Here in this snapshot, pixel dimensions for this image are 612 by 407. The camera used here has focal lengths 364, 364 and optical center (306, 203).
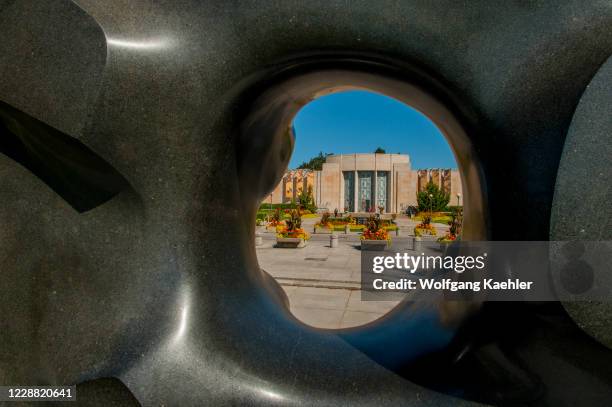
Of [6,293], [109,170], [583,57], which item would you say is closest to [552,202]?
[583,57]

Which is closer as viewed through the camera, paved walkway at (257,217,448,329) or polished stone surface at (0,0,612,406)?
polished stone surface at (0,0,612,406)

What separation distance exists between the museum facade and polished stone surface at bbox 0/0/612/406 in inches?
1460

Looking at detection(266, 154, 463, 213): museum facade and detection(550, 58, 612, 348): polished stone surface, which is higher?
detection(266, 154, 463, 213): museum facade

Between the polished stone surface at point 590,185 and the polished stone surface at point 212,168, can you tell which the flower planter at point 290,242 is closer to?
the polished stone surface at point 212,168

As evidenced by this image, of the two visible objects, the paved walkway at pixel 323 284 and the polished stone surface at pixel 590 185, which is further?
the paved walkway at pixel 323 284

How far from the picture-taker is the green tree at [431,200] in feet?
107

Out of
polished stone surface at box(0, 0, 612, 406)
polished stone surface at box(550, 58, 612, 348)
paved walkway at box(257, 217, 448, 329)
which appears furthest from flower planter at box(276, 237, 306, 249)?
polished stone surface at box(550, 58, 612, 348)

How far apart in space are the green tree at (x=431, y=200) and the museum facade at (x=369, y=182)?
4.56 m

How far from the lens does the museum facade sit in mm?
38656

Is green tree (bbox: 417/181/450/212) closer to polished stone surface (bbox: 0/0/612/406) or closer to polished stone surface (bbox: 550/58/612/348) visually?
polished stone surface (bbox: 0/0/612/406)

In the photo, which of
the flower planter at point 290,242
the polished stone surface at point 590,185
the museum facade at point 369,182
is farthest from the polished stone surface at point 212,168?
the museum facade at point 369,182

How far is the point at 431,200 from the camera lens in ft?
106

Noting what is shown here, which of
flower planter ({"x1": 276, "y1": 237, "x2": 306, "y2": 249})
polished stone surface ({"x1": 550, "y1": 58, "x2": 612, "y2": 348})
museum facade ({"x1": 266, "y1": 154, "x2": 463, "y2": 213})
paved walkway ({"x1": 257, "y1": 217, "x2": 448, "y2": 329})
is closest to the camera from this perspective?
polished stone surface ({"x1": 550, "y1": 58, "x2": 612, "y2": 348})

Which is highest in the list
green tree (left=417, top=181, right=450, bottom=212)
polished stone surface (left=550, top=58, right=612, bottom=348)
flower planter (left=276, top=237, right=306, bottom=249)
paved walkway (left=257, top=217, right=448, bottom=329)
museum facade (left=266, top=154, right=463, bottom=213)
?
museum facade (left=266, top=154, right=463, bottom=213)
